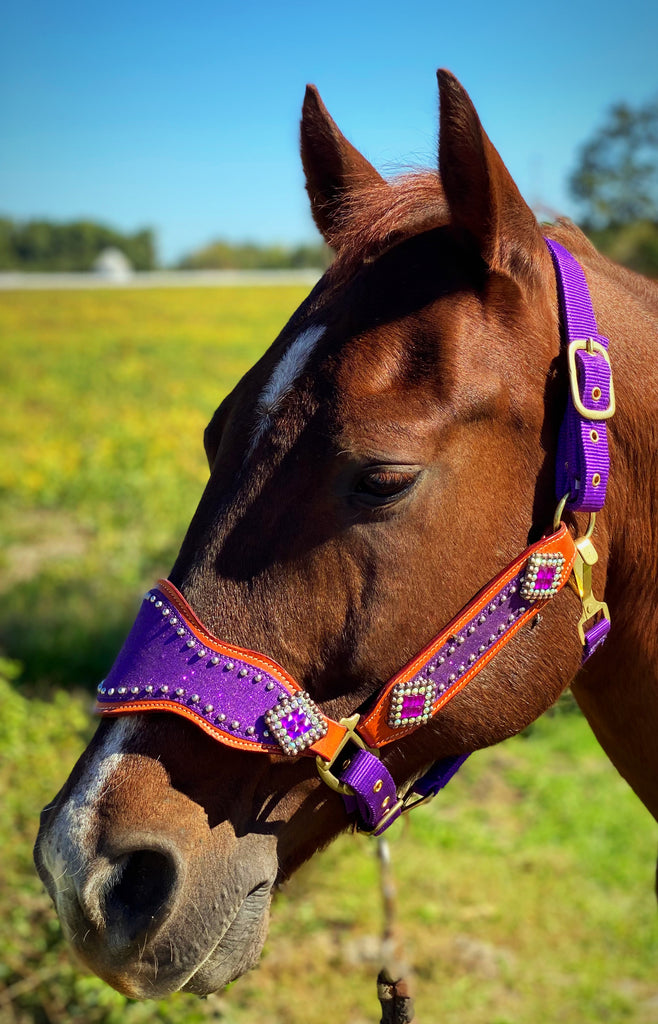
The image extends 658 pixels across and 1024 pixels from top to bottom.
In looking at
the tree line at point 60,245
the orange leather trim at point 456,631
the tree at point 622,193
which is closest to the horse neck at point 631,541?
the orange leather trim at point 456,631

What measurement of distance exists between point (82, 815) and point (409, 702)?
720mm

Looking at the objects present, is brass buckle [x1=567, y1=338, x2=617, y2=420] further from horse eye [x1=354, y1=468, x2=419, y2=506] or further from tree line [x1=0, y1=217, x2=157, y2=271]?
tree line [x1=0, y1=217, x2=157, y2=271]

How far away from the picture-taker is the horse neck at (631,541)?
76.9 inches

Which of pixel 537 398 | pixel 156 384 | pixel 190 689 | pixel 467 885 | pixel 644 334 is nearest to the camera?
pixel 190 689

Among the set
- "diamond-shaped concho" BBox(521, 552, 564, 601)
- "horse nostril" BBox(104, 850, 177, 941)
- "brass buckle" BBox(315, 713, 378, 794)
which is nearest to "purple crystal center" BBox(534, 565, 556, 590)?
"diamond-shaped concho" BBox(521, 552, 564, 601)

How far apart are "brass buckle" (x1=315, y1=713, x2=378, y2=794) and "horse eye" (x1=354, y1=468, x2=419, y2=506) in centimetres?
48

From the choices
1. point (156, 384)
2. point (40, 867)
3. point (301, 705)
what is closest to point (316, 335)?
point (301, 705)

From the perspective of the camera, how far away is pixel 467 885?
4973 millimetres

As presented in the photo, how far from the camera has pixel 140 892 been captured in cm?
162

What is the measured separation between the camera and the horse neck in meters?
1.95

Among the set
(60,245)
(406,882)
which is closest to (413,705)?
(406,882)

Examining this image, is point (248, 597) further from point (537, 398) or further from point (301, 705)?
point (537, 398)

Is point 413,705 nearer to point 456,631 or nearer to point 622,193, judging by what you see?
point 456,631

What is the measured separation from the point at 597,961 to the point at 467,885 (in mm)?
876
